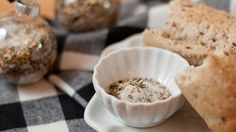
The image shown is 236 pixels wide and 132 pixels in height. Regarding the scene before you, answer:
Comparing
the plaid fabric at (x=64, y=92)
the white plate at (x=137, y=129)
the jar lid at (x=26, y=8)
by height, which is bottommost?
the plaid fabric at (x=64, y=92)

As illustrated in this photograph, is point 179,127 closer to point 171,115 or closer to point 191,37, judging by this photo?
point 171,115

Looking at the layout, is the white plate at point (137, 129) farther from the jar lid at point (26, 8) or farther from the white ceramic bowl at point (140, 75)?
the jar lid at point (26, 8)

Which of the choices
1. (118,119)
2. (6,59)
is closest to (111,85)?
(118,119)

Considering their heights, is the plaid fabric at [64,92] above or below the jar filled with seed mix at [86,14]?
below

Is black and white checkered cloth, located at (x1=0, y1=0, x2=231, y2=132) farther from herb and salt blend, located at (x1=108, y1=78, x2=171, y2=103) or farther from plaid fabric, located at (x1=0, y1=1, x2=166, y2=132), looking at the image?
herb and salt blend, located at (x1=108, y1=78, x2=171, y2=103)

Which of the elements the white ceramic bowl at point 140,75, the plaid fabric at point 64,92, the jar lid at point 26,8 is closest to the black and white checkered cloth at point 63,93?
the plaid fabric at point 64,92

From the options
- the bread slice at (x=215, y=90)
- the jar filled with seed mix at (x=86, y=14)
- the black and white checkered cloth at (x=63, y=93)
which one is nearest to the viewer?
the bread slice at (x=215, y=90)
